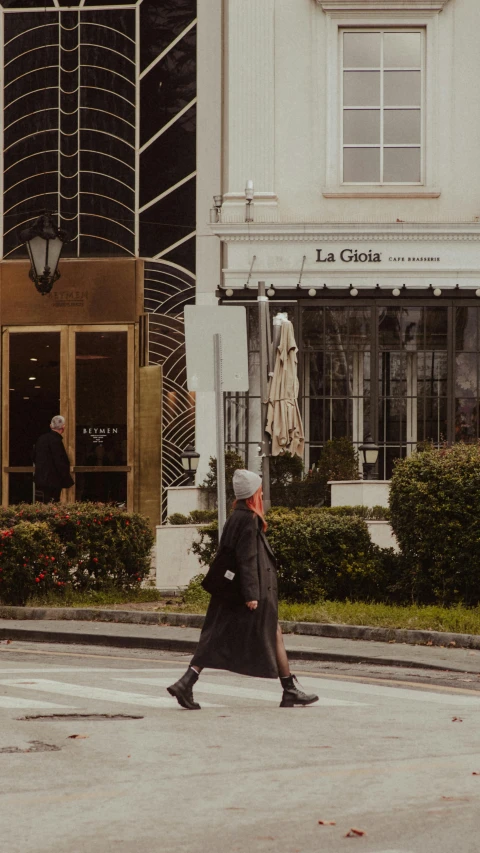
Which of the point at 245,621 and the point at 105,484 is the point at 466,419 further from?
the point at 245,621

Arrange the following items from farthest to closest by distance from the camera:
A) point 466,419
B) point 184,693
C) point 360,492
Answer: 1. point 466,419
2. point 360,492
3. point 184,693

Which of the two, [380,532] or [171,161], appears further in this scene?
[171,161]

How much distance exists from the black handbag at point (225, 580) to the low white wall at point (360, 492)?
9.79m

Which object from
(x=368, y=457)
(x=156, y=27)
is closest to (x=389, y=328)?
(x=368, y=457)

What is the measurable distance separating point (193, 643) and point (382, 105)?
12.8m

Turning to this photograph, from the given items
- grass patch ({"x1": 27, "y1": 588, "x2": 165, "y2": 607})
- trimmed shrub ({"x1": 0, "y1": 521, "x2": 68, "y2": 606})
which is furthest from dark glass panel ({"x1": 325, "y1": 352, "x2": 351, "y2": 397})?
trimmed shrub ({"x1": 0, "y1": 521, "x2": 68, "y2": 606})

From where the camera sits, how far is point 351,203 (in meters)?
22.8

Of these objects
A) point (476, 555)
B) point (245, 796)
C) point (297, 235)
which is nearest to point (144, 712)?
point (245, 796)

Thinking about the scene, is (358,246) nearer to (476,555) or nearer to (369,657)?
(476,555)

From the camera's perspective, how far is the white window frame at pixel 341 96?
22875 mm

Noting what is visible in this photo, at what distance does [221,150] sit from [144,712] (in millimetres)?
15559

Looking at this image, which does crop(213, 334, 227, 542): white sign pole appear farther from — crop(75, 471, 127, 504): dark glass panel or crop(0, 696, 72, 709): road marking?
crop(75, 471, 127, 504): dark glass panel

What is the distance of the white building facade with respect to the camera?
22.3 meters

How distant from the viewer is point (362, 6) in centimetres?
2294
